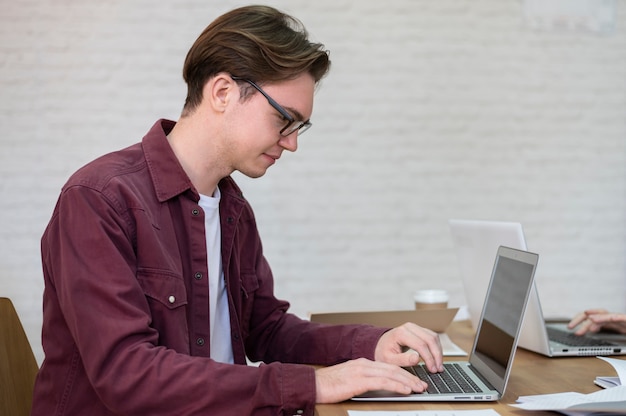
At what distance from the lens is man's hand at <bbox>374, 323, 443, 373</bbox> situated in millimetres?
1578

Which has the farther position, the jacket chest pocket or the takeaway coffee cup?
the takeaway coffee cup

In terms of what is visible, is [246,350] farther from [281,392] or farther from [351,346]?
[281,392]

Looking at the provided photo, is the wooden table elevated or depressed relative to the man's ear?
depressed

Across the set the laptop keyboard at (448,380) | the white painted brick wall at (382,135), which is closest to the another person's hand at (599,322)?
the laptop keyboard at (448,380)

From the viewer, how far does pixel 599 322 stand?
2.03 meters

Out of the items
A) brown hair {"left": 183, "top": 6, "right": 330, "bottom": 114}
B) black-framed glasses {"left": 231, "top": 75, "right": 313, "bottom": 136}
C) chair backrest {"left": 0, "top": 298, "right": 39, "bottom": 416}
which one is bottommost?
chair backrest {"left": 0, "top": 298, "right": 39, "bottom": 416}

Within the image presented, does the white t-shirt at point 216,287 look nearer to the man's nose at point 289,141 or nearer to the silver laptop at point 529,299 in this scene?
the man's nose at point 289,141

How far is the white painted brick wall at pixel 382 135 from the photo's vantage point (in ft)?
11.5

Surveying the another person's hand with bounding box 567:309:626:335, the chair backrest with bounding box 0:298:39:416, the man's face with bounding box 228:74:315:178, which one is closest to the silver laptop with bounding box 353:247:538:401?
the another person's hand with bounding box 567:309:626:335

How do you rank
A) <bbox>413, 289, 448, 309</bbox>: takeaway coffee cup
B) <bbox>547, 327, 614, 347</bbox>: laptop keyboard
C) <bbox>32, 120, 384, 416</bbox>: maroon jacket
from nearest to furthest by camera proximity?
1. <bbox>32, 120, 384, 416</bbox>: maroon jacket
2. <bbox>547, 327, 614, 347</bbox>: laptop keyboard
3. <bbox>413, 289, 448, 309</bbox>: takeaway coffee cup

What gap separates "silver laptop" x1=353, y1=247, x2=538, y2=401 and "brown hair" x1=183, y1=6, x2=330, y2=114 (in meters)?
0.64

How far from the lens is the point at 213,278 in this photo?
1803mm

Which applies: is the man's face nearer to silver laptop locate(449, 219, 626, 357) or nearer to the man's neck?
the man's neck

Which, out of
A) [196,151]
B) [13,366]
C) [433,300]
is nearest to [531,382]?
[433,300]
